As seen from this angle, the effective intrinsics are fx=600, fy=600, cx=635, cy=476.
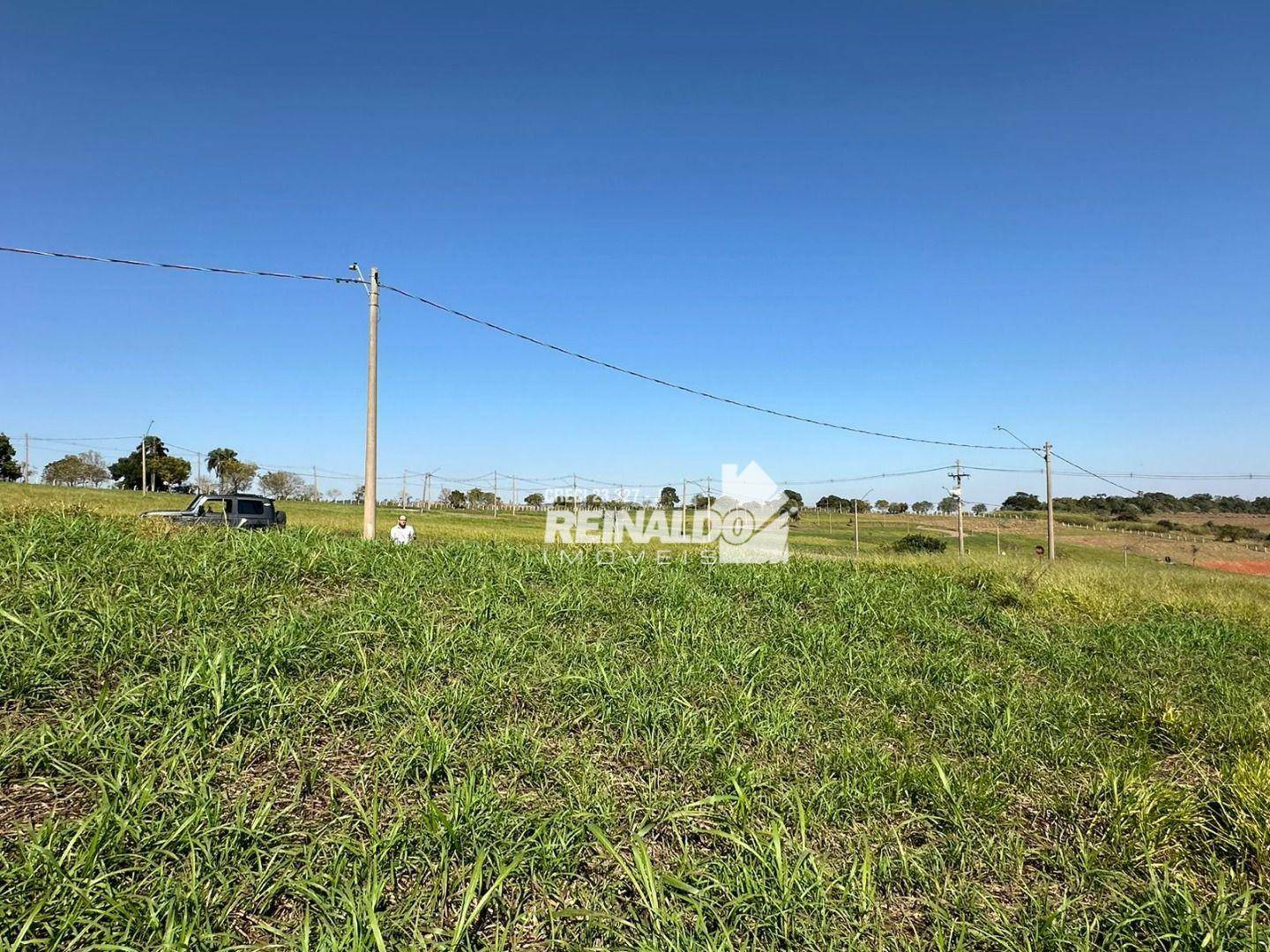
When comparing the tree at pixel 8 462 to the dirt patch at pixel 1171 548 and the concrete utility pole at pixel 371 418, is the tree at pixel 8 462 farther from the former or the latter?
the dirt patch at pixel 1171 548

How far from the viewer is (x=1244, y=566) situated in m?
34.7

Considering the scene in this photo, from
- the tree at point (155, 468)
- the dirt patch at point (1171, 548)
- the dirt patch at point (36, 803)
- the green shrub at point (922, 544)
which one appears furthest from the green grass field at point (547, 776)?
the tree at point (155, 468)

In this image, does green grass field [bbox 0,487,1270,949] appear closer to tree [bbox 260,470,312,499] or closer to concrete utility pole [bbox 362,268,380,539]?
concrete utility pole [bbox 362,268,380,539]

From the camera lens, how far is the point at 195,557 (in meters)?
5.04

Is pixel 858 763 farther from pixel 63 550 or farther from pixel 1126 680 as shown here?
pixel 63 550

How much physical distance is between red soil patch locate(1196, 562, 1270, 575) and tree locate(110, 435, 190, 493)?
7480 centimetres

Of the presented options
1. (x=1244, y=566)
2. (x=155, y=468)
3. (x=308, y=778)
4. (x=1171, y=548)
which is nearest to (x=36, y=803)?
(x=308, y=778)

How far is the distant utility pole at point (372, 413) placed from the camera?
415 inches

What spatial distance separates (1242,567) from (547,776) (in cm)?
4710

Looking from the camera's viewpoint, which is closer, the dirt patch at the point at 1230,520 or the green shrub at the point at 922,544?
the green shrub at the point at 922,544

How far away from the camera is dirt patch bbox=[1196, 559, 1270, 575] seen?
32344 millimetres

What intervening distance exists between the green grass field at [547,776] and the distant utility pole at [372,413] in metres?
4.73

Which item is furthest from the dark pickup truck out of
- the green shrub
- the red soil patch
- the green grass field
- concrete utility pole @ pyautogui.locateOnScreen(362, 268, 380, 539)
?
the red soil patch

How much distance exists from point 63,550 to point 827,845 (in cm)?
601
